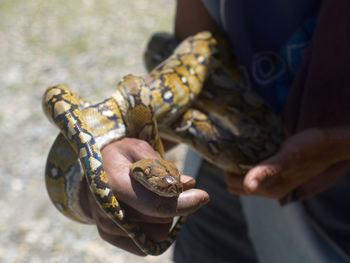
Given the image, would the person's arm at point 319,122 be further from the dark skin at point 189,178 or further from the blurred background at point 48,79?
the blurred background at point 48,79

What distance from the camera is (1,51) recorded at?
5422mm

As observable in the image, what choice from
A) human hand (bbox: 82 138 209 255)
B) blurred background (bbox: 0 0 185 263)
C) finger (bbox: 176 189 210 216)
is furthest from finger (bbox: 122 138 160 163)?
blurred background (bbox: 0 0 185 263)

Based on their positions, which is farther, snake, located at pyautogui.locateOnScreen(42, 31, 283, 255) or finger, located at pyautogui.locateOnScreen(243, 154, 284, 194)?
finger, located at pyautogui.locateOnScreen(243, 154, 284, 194)

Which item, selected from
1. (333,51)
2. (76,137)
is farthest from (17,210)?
(333,51)

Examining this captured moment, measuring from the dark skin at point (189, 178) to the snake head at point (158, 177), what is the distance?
0.08 ft

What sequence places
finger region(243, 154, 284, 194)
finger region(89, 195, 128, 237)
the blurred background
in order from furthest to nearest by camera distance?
1. the blurred background
2. finger region(243, 154, 284, 194)
3. finger region(89, 195, 128, 237)

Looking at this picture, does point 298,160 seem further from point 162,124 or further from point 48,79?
point 48,79

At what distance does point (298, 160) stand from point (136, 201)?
2.75ft

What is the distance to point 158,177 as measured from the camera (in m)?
1.25

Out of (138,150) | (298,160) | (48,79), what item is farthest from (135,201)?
(48,79)

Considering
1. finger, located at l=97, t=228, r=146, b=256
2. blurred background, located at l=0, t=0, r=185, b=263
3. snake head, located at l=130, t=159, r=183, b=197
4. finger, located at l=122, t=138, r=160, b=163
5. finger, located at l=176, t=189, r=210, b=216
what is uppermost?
snake head, located at l=130, t=159, r=183, b=197

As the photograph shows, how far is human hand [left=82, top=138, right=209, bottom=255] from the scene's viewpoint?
4.15 ft

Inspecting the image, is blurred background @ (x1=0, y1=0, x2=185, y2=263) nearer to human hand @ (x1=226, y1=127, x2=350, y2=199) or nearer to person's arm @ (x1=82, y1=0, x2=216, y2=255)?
human hand @ (x1=226, y1=127, x2=350, y2=199)

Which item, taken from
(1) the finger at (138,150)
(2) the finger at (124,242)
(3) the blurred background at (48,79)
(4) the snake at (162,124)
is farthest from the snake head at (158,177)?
(3) the blurred background at (48,79)
